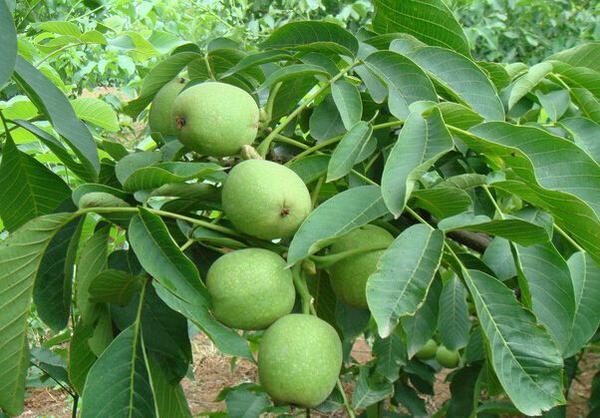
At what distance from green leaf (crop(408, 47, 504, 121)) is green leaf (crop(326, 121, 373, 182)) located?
155mm

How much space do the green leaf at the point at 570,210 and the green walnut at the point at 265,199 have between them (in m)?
0.25

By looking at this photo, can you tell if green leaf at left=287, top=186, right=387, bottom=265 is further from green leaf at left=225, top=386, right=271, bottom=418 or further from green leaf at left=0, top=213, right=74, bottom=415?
green leaf at left=225, top=386, right=271, bottom=418

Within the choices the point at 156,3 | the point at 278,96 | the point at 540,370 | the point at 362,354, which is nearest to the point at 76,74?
the point at 156,3

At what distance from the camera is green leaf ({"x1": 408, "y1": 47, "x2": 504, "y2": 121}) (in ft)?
3.22

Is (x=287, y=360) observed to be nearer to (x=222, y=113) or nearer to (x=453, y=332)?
(x=222, y=113)

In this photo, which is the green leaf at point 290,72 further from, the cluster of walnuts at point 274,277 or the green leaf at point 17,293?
the green leaf at point 17,293

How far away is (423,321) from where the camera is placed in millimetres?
1062

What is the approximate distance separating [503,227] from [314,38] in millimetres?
424

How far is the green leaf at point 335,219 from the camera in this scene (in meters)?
0.81

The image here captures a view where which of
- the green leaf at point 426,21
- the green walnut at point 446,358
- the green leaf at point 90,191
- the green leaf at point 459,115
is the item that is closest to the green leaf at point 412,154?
the green leaf at point 459,115

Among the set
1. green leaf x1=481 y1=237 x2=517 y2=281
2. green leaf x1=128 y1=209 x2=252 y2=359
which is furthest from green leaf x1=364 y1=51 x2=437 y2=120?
green leaf x1=128 y1=209 x2=252 y2=359

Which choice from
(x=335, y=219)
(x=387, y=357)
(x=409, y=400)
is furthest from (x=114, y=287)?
(x=409, y=400)

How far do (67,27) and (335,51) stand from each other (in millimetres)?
962

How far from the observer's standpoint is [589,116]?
1.21 metres
